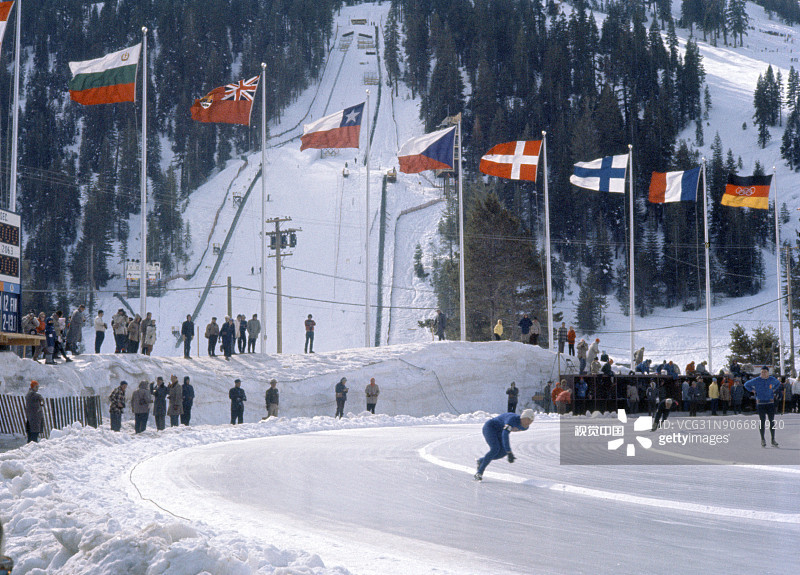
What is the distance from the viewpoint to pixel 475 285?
58062 mm

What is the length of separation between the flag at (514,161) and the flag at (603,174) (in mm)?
1790

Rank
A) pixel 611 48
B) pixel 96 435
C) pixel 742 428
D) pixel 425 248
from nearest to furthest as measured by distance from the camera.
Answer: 1. pixel 96 435
2. pixel 742 428
3. pixel 425 248
4. pixel 611 48

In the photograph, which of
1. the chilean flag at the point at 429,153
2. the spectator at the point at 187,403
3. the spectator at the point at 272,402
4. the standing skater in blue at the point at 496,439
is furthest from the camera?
the chilean flag at the point at 429,153

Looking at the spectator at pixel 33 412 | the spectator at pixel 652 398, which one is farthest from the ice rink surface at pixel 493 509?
the spectator at pixel 652 398

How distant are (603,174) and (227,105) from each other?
49.9 ft

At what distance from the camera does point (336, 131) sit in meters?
31.6

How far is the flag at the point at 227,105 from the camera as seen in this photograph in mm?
29250

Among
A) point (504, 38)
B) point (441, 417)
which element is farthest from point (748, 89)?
point (441, 417)

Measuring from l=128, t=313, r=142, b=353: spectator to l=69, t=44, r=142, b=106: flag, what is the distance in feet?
25.0

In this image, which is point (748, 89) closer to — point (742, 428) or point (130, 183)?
point (130, 183)

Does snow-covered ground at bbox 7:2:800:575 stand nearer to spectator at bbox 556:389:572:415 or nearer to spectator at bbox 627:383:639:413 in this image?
spectator at bbox 556:389:572:415

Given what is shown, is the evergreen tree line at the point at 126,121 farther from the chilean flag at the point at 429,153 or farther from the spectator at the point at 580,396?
the spectator at the point at 580,396

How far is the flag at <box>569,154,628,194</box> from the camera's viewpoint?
1342 inches

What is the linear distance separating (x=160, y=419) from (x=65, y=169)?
88.4 meters
